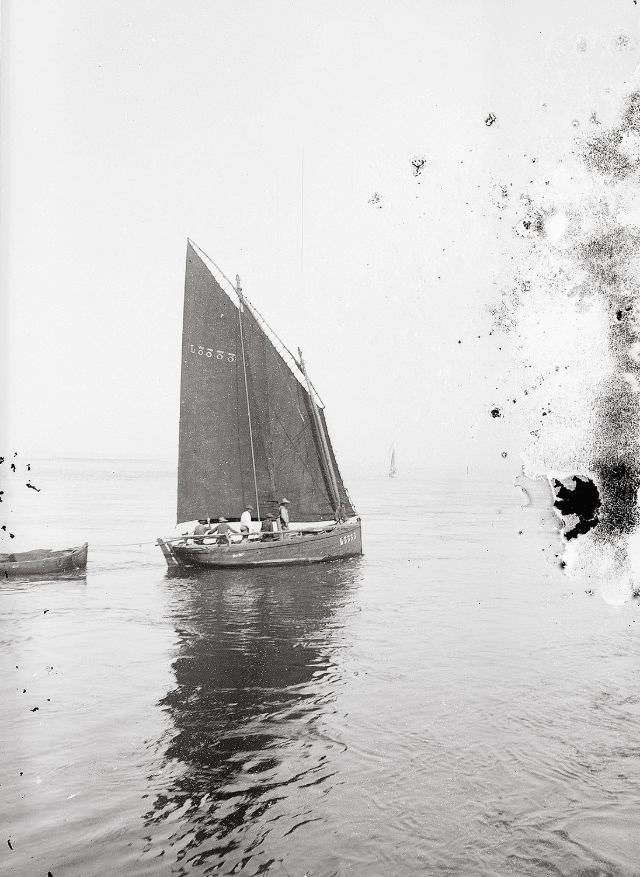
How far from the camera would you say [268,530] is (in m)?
31.4

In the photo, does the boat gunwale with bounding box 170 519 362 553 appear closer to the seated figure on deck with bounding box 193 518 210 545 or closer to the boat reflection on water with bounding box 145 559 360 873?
the seated figure on deck with bounding box 193 518 210 545

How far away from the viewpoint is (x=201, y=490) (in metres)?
30.5

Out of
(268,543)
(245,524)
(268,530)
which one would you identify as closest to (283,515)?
(268,530)

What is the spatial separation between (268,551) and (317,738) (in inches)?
749

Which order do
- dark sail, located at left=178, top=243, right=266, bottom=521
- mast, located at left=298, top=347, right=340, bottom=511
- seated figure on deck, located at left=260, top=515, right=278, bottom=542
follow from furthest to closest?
mast, located at left=298, top=347, right=340, bottom=511, dark sail, located at left=178, top=243, right=266, bottom=521, seated figure on deck, located at left=260, top=515, right=278, bottom=542

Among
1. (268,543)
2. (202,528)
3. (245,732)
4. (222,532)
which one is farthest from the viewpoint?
(222,532)

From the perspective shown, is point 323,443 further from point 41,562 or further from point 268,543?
point 41,562

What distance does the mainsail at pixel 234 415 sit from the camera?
30484 mm

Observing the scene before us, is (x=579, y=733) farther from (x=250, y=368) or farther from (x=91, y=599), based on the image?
(x=250, y=368)

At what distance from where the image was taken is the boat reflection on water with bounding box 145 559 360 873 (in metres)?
8.07

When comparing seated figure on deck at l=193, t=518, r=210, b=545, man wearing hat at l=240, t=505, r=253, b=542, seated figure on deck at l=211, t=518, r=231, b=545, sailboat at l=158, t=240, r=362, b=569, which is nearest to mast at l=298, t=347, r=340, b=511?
sailboat at l=158, t=240, r=362, b=569

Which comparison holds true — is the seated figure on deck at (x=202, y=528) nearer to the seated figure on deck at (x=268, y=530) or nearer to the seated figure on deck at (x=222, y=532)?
the seated figure on deck at (x=222, y=532)

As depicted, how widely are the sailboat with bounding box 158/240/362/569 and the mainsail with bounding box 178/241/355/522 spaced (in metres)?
0.04

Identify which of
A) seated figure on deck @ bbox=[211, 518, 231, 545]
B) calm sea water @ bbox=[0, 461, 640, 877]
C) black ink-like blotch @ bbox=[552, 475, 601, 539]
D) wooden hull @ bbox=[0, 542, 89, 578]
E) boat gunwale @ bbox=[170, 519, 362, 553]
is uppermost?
black ink-like blotch @ bbox=[552, 475, 601, 539]
